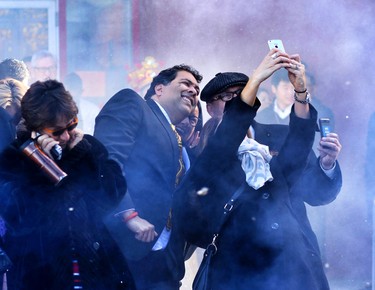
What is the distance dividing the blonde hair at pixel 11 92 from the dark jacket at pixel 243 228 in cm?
127

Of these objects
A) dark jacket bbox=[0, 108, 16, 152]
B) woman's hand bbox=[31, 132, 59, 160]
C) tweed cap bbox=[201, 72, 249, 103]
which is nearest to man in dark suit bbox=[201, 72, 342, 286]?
tweed cap bbox=[201, 72, 249, 103]

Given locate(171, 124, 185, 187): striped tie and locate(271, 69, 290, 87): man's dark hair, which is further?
locate(271, 69, 290, 87): man's dark hair

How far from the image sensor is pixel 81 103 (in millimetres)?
6949

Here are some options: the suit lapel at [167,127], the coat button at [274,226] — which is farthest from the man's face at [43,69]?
the coat button at [274,226]

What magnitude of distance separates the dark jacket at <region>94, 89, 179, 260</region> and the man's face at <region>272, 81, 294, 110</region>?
9.78 feet

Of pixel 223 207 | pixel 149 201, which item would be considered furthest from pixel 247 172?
pixel 149 201

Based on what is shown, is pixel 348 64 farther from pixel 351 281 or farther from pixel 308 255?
pixel 308 255

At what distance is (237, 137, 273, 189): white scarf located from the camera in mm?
3084

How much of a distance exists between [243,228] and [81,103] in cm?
406

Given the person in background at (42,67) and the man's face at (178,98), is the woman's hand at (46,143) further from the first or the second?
the person in background at (42,67)

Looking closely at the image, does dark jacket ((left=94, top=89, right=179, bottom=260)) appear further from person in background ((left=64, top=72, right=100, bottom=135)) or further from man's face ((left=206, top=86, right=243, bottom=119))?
person in background ((left=64, top=72, right=100, bottom=135))

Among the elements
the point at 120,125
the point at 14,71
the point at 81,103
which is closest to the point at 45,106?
the point at 120,125

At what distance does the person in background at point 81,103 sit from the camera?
6.72 metres

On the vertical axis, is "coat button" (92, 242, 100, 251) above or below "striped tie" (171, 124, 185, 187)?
below
